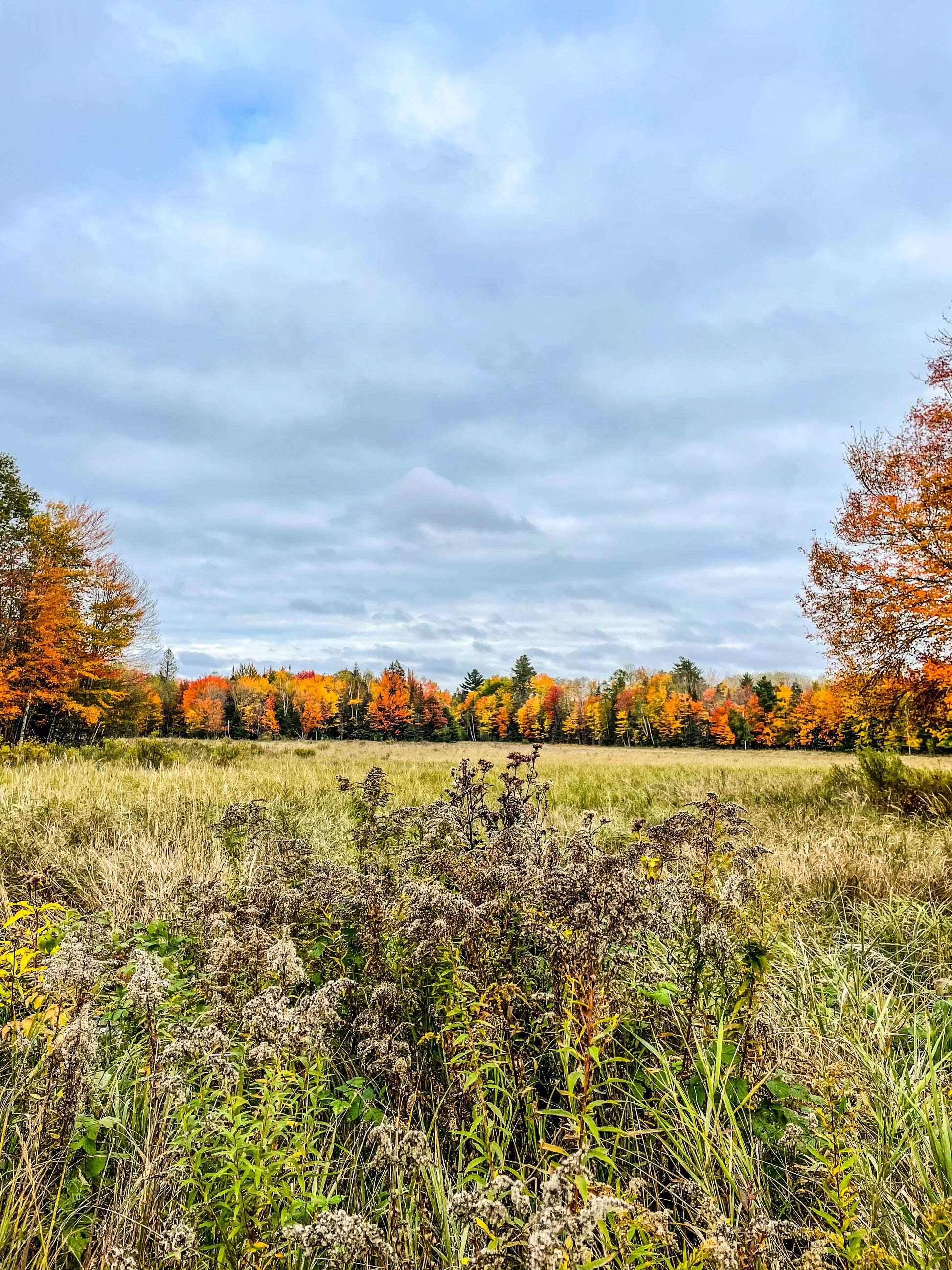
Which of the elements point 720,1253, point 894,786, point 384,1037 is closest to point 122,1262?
point 384,1037

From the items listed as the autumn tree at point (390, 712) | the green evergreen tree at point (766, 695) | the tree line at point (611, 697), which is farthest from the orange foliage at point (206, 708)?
the green evergreen tree at point (766, 695)

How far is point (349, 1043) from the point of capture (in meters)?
3.16

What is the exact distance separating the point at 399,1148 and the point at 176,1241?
61 cm

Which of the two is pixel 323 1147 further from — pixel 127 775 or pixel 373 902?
pixel 127 775

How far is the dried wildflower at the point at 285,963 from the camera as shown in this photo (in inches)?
95.0

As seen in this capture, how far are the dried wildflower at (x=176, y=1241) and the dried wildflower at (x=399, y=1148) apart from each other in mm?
504

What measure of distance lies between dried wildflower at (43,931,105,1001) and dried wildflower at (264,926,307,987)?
680 mm

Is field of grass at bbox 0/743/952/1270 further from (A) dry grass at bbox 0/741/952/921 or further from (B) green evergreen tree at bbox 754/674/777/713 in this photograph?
(B) green evergreen tree at bbox 754/674/777/713

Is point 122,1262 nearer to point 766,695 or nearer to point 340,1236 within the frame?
point 340,1236

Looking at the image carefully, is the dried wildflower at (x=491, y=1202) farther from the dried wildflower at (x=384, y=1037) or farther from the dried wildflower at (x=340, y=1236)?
the dried wildflower at (x=384, y=1037)

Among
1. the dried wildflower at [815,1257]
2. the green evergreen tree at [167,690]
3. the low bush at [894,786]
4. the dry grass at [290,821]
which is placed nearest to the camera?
the dried wildflower at [815,1257]

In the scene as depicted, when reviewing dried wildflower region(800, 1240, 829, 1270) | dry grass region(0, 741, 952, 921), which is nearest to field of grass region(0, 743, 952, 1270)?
dried wildflower region(800, 1240, 829, 1270)

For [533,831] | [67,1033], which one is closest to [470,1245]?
[67,1033]

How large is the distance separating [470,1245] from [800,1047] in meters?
1.75
